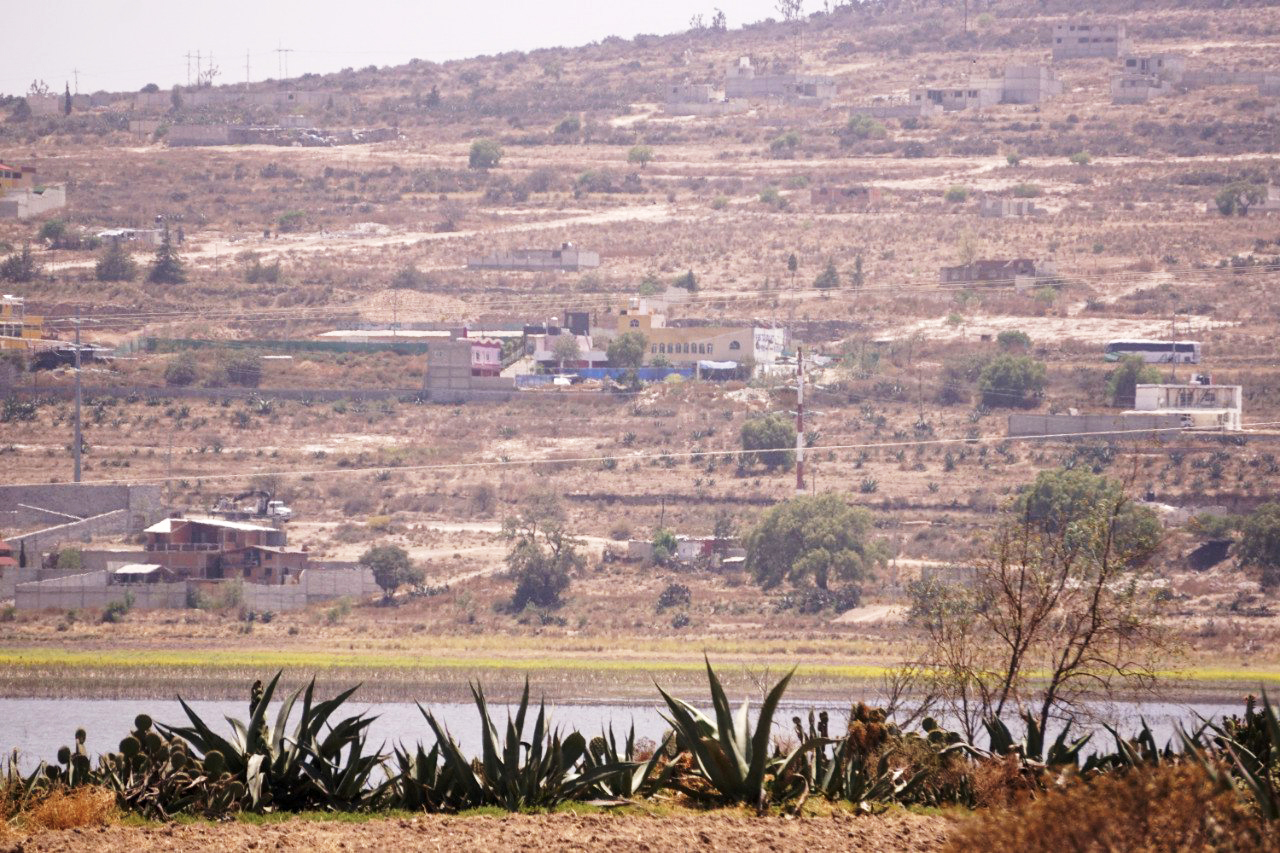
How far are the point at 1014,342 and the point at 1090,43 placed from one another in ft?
268

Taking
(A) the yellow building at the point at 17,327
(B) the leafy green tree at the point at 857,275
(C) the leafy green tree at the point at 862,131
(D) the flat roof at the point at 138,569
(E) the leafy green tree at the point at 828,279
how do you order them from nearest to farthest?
1. (D) the flat roof at the point at 138,569
2. (A) the yellow building at the point at 17,327
3. (B) the leafy green tree at the point at 857,275
4. (E) the leafy green tree at the point at 828,279
5. (C) the leafy green tree at the point at 862,131

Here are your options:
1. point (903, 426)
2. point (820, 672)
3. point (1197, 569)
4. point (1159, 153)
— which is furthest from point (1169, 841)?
point (1159, 153)

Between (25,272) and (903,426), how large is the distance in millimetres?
51811

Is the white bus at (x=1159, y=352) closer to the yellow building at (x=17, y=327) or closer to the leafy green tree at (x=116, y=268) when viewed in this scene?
the yellow building at (x=17, y=327)

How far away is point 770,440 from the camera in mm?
62750

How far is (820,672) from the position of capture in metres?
39.7

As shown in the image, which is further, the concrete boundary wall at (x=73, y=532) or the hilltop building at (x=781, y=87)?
the hilltop building at (x=781, y=87)

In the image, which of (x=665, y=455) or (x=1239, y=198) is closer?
(x=665, y=455)

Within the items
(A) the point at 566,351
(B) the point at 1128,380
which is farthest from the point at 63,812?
(A) the point at 566,351

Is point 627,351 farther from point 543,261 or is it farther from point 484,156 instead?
point 484,156

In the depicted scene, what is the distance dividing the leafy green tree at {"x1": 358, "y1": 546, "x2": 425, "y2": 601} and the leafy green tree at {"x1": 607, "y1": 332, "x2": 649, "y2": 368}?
27.9 m

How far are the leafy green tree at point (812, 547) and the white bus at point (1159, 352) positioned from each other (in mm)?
25170

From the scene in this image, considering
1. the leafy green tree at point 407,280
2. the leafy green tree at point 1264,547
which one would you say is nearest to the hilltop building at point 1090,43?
the leafy green tree at point 407,280

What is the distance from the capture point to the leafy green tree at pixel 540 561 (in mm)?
49438
